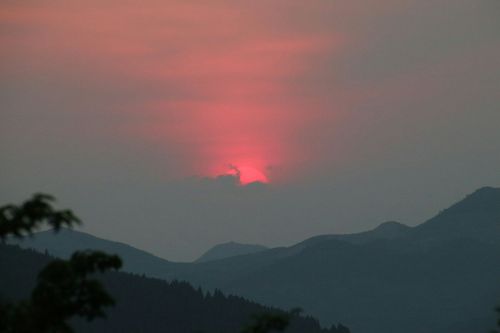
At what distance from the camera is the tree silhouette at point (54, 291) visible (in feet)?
105

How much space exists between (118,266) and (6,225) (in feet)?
13.0

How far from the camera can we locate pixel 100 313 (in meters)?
32.5

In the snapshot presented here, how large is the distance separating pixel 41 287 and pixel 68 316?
1.39m

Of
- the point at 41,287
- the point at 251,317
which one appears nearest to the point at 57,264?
the point at 41,287

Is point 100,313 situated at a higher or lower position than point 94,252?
lower

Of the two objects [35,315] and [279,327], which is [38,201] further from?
[279,327]

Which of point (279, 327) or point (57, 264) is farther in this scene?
point (279, 327)

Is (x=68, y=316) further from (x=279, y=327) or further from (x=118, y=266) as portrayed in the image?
(x=279, y=327)

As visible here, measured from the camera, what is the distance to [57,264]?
107 ft

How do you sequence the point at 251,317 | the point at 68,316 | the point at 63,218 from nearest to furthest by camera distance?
the point at 63,218 → the point at 68,316 → the point at 251,317

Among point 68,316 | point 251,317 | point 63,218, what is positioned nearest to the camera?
point 63,218

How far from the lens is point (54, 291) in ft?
107

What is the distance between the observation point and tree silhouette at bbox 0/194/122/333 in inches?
1265

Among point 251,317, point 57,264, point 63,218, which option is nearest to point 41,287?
point 57,264
